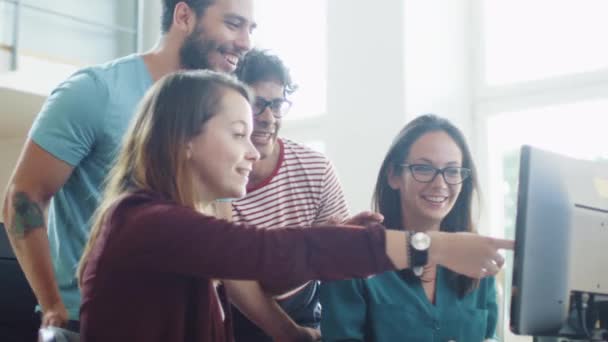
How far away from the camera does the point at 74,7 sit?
548 centimetres

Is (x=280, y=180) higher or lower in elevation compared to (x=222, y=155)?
lower

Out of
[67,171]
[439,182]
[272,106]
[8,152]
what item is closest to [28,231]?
[67,171]

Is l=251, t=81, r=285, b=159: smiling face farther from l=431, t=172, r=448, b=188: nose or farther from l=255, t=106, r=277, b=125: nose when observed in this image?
l=431, t=172, r=448, b=188: nose

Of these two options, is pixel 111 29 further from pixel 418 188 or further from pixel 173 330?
pixel 173 330

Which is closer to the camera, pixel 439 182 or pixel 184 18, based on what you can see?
pixel 439 182

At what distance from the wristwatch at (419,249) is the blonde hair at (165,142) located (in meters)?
0.37

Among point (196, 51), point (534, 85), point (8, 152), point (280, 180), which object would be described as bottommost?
point (8, 152)

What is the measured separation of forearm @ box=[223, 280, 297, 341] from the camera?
172cm

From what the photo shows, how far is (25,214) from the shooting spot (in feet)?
5.77

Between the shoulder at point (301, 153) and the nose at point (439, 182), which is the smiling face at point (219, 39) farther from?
the nose at point (439, 182)

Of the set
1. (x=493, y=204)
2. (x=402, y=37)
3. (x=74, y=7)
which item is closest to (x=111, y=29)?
(x=74, y=7)

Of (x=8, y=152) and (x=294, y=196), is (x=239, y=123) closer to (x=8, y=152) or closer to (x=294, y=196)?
(x=294, y=196)

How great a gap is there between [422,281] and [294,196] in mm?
430

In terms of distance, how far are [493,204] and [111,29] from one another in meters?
3.09
